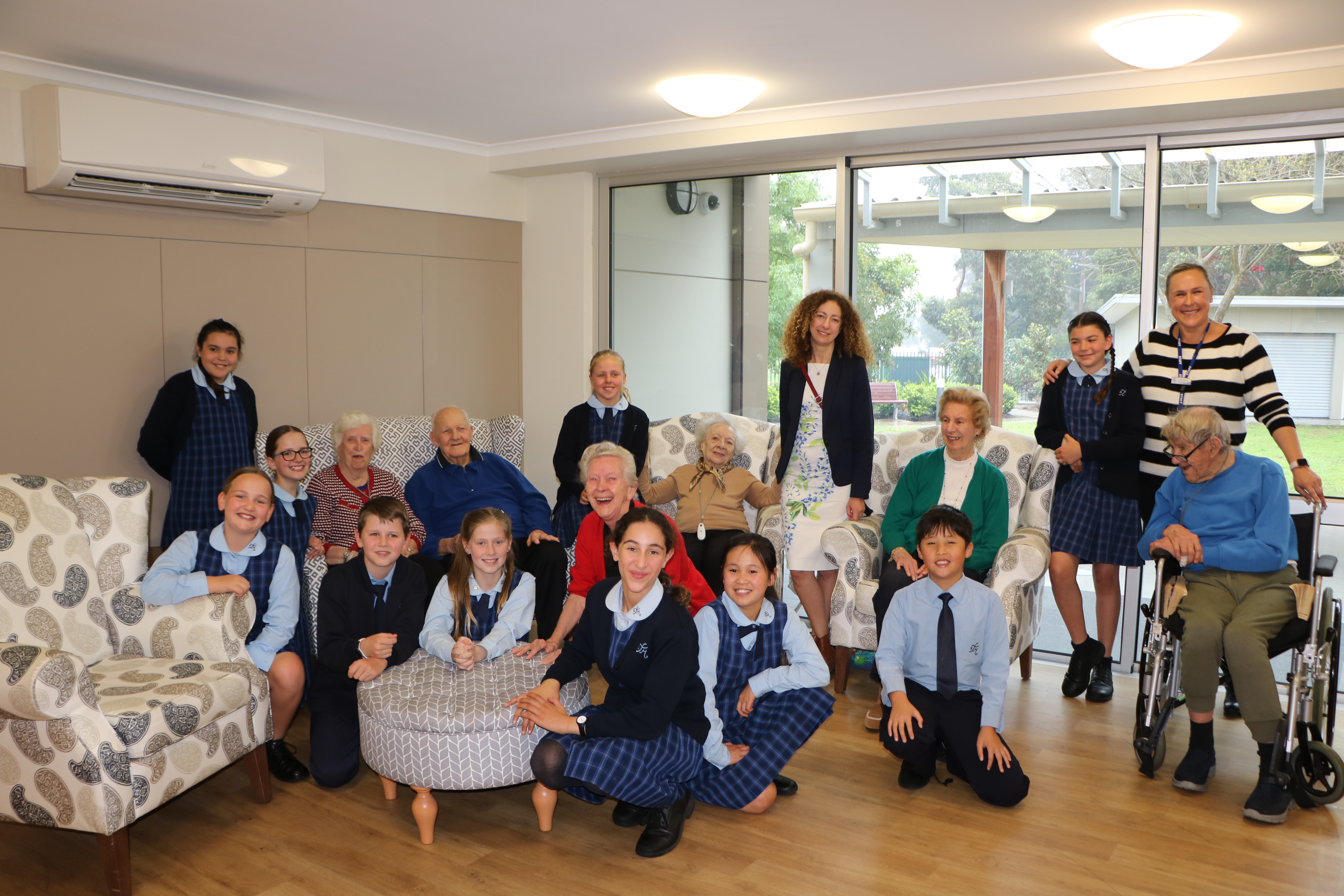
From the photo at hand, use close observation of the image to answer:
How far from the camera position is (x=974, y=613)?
3.19 metres

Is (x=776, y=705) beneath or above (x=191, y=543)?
beneath

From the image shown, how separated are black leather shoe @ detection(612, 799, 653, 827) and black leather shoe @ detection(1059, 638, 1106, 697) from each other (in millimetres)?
1982

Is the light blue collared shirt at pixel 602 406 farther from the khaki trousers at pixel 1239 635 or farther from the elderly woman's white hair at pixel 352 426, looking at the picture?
the khaki trousers at pixel 1239 635

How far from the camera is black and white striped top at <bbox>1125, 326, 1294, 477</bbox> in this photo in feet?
12.0

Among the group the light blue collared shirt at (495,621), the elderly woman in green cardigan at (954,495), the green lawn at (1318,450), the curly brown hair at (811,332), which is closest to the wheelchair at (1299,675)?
the elderly woman in green cardigan at (954,495)

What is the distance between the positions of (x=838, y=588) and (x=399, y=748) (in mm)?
1897

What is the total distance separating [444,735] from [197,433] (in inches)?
87.2

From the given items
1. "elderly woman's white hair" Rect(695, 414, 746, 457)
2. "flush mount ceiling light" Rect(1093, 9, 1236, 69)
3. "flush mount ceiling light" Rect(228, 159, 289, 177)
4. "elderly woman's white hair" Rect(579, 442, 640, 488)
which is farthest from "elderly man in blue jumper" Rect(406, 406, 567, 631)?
"flush mount ceiling light" Rect(1093, 9, 1236, 69)

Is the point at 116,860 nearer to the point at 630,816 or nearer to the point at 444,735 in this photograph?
the point at 444,735

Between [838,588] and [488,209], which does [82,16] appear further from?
[838,588]

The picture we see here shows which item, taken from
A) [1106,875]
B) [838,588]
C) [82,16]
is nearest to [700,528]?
[838,588]

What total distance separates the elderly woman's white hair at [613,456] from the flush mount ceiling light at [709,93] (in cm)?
144

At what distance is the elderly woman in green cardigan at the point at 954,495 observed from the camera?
3871mm

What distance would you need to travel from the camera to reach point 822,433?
4.21 metres
